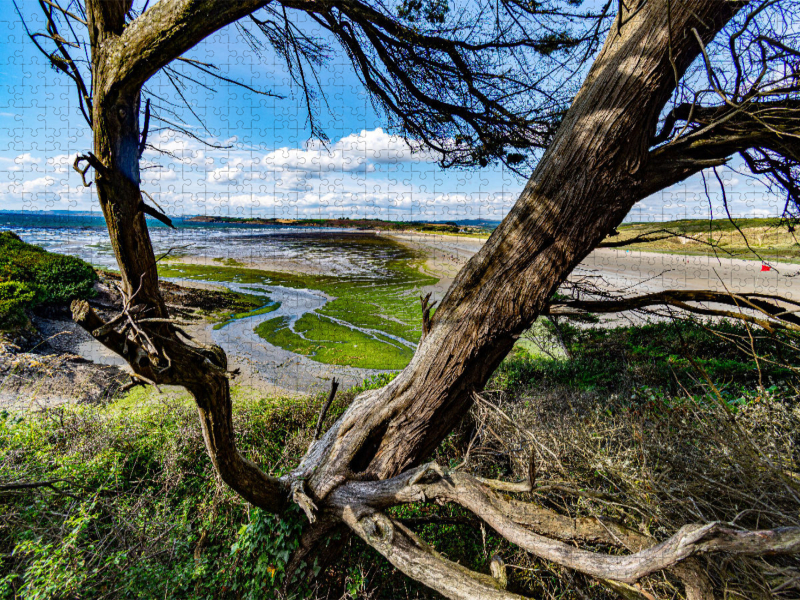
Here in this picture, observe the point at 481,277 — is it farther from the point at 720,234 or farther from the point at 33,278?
the point at 33,278

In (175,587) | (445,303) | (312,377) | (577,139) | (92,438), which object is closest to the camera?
(577,139)

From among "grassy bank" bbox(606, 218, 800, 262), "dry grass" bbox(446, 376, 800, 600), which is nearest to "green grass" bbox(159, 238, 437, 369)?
"dry grass" bbox(446, 376, 800, 600)

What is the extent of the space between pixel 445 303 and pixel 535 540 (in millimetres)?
1397

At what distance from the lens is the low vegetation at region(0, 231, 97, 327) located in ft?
24.8

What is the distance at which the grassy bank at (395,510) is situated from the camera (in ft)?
7.95

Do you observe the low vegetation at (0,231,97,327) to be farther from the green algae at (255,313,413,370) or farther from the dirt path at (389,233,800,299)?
the dirt path at (389,233,800,299)

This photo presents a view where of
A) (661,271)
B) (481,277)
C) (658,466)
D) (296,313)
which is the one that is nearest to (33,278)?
(296,313)

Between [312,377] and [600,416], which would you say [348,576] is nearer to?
[600,416]

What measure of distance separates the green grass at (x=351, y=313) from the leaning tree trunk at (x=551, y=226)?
19.4 ft

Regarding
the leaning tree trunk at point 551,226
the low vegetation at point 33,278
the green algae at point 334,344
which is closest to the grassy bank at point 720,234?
the leaning tree trunk at point 551,226

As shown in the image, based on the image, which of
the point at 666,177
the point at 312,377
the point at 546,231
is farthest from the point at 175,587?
the point at 312,377

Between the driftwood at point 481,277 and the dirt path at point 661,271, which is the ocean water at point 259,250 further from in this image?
the driftwood at point 481,277

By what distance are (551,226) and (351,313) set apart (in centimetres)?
1011

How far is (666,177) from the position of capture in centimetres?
213
